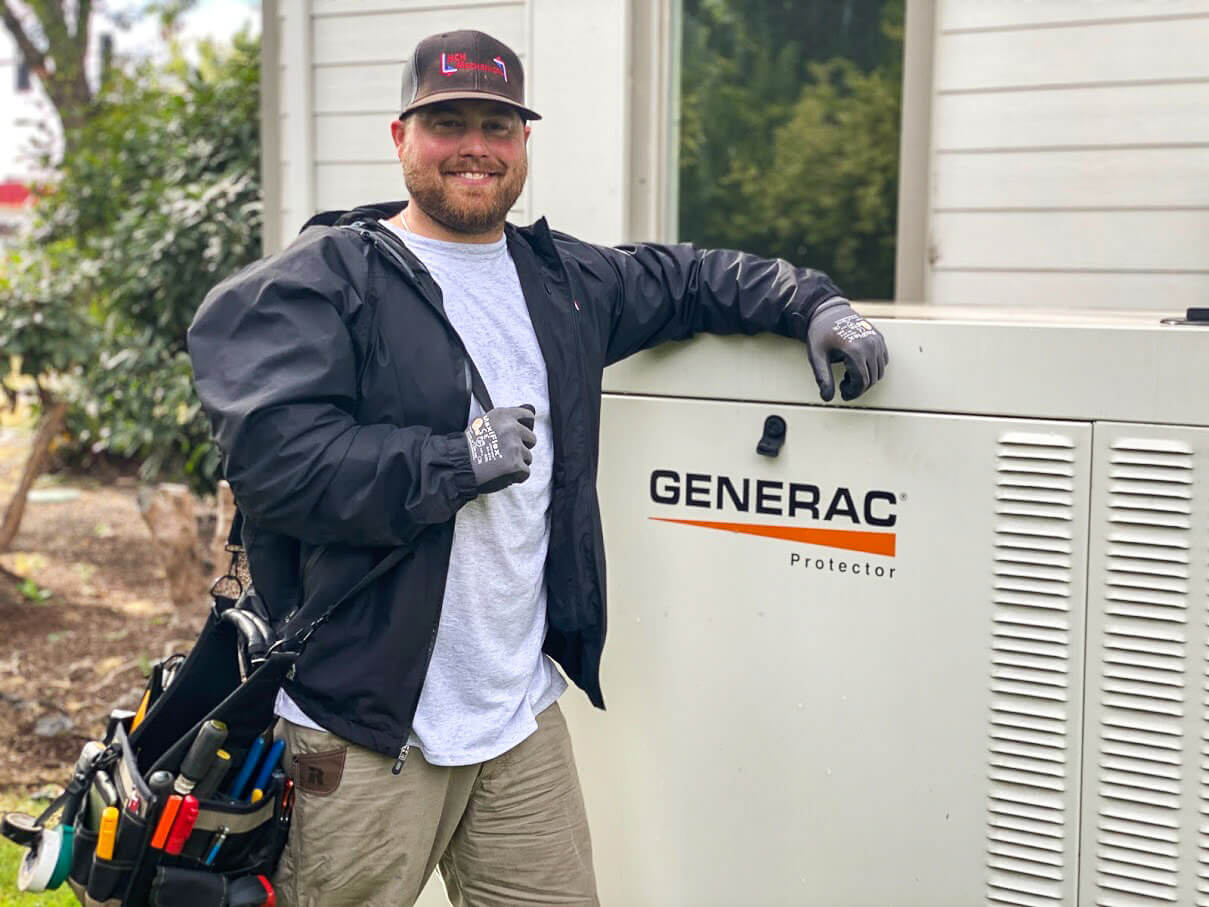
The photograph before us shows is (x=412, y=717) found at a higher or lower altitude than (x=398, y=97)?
lower

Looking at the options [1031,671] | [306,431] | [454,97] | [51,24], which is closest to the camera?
[306,431]

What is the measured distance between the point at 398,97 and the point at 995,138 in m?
1.86

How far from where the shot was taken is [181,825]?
7.14ft

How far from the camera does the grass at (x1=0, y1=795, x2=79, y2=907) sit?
11.7ft

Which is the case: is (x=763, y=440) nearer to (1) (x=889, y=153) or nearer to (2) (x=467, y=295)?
(2) (x=467, y=295)

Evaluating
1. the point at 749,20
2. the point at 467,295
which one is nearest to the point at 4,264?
the point at 749,20

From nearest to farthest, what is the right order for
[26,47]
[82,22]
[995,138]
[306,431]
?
[306,431], [995,138], [26,47], [82,22]

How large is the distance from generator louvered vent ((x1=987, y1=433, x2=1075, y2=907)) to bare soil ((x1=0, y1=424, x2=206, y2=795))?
129 inches

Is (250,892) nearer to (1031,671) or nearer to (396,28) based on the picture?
(1031,671)

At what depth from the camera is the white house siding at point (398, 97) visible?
3.68 meters

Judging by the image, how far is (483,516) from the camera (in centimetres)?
234

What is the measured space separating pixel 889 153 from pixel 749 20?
112cm

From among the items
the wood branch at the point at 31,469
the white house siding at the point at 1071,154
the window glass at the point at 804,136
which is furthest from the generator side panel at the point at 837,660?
the wood branch at the point at 31,469

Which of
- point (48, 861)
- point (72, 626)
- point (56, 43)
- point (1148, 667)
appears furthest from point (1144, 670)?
point (56, 43)
